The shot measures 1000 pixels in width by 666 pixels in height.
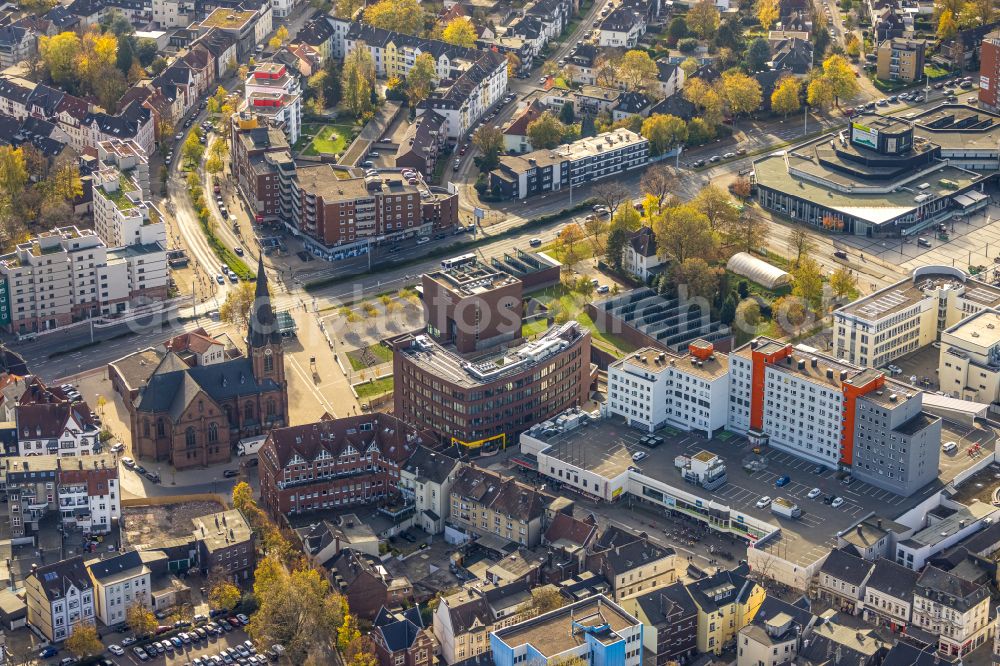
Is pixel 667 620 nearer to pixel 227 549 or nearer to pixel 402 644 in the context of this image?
pixel 402 644

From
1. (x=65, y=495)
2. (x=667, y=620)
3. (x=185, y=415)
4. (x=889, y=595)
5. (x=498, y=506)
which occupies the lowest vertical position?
(x=889, y=595)

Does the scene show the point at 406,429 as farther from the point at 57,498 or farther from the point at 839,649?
the point at 839,649

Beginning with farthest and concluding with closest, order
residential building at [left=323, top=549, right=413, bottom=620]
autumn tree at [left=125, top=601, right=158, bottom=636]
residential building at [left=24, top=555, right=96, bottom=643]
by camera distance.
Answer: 1. residential building at [left=323, top=549, right=413, bottom=620]
2. autumn tree at [left=125, top=601, right=158, bottom=636]
3. residential building at [left=24, top=555, right=96, bottom=643]

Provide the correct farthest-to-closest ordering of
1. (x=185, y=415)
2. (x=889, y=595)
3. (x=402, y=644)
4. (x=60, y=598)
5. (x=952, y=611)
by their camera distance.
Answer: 1. (x=185, y=415)
2. (x=889, y=595)
3. (x=60, y=598)
4. (x=952, y=611)
5. (x=402, y=644)

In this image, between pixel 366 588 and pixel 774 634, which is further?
pixel 366 588

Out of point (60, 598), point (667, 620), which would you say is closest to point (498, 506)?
point (667, 620)

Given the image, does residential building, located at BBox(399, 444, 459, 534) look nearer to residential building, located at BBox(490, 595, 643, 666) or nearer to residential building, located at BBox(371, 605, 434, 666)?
residential building, located at BBox(371, 605, 434, 666)

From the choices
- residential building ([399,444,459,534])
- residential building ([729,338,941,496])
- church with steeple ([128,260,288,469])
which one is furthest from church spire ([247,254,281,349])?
residential building ([729,338,941,496])
